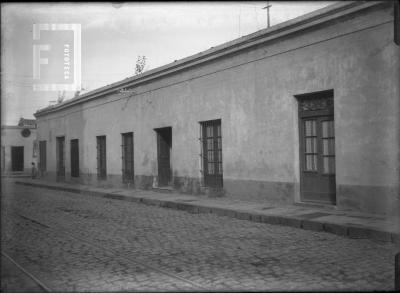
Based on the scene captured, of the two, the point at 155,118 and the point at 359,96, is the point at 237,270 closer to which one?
the point at 359,96

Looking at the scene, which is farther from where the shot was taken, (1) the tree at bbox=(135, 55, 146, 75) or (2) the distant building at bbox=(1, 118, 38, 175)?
(2) the distant building at bbox=(1, 118, 38, 175)

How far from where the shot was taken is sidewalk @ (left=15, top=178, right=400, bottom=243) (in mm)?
7211

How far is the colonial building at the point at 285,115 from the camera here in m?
8.46

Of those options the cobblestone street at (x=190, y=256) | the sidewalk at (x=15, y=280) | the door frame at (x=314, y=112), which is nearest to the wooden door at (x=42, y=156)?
the cobblestone street at (x=190, y=256)

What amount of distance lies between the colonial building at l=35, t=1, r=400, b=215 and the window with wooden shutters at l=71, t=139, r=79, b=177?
20.5 feet

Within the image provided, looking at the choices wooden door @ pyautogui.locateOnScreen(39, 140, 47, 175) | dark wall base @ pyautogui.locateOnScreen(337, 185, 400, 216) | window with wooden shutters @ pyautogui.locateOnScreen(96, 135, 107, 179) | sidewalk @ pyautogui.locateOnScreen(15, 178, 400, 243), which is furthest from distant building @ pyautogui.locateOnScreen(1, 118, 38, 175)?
dark wall base @ pyautogui.locateOnScreen(337, 185, 400, 216)

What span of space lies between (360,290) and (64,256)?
13.1 ft

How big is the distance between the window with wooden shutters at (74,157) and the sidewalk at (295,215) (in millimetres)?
9666

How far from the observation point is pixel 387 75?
27.1ft

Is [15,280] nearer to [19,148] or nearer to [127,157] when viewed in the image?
[127,157]

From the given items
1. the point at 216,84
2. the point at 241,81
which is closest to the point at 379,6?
the point at 241,81

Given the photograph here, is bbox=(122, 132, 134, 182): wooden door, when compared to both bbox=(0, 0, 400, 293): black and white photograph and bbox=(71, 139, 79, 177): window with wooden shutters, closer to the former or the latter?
bbox=(0, 0, 400, 293): black and white photograph

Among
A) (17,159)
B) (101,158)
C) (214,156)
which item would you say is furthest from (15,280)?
(17,159)

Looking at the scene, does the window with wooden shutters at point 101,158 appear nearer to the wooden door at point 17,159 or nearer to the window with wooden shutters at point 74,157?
the window with wooden shutters at point 74,157
